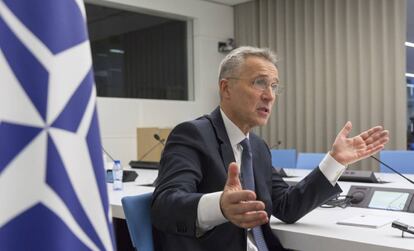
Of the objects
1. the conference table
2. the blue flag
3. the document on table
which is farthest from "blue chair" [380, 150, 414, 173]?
Result: the blue flag

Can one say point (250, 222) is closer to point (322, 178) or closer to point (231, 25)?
point (322, 178)

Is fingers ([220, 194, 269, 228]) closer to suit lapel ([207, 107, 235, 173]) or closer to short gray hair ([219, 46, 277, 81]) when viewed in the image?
suit lapel ([207, 107, 235, 173])

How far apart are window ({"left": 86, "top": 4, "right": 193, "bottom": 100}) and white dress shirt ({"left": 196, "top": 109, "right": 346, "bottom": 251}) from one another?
4.02 m

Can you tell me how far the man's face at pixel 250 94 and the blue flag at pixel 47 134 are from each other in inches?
36.1

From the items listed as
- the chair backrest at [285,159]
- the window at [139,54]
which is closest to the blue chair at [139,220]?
the chair backrest at [285,159]

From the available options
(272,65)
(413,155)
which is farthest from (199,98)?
(272,65)

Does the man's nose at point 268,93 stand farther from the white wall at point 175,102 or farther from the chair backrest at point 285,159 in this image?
the white wall at point 175,102

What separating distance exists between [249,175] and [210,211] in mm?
386

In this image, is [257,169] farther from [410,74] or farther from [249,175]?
[410,74]

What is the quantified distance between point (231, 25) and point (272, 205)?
534 centimetres

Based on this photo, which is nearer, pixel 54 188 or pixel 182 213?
pixel 54 188

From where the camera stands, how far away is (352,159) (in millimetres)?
1571

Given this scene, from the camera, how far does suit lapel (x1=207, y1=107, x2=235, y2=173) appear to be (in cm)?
153

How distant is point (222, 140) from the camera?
1.56 metres
